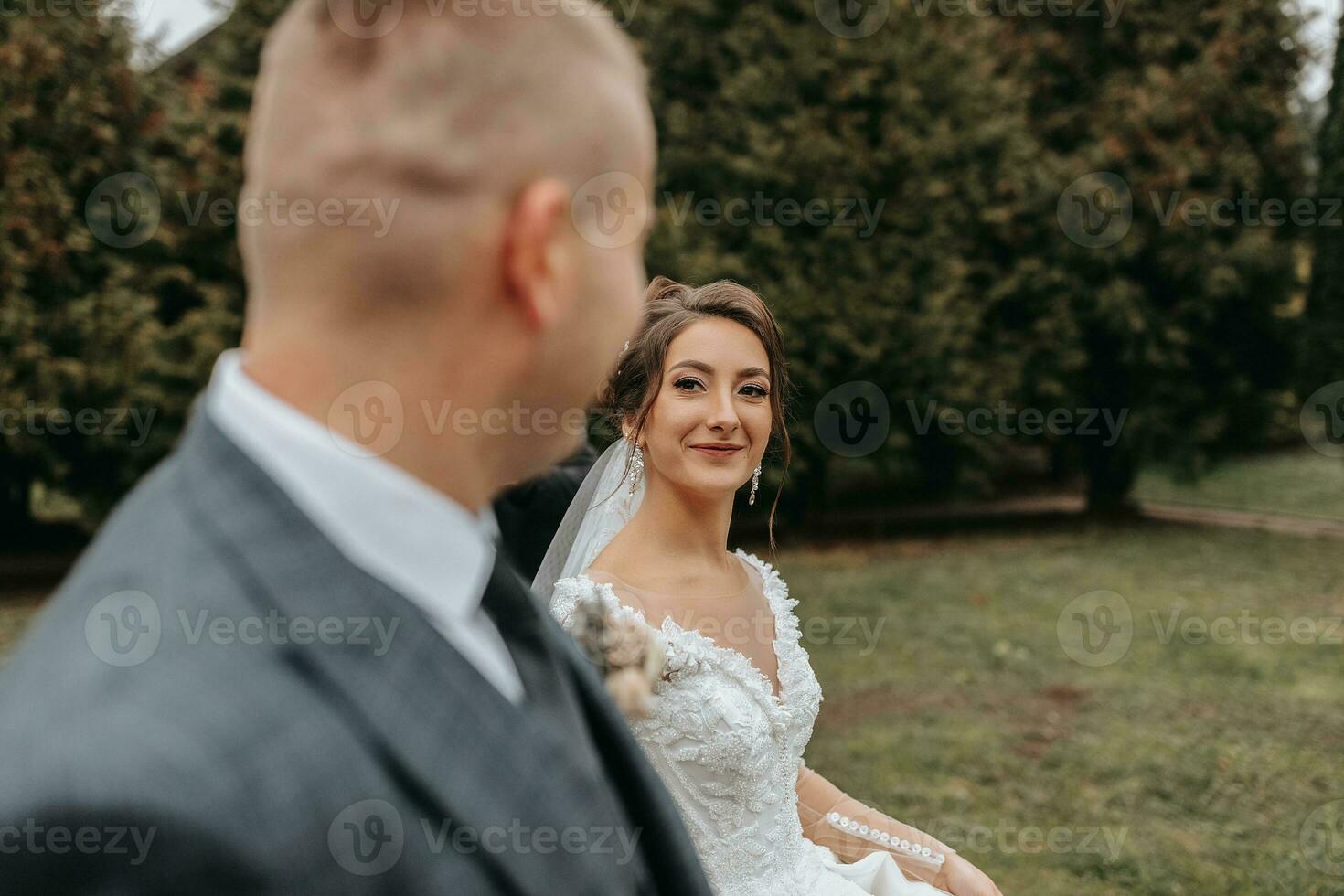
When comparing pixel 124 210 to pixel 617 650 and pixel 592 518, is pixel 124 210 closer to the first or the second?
pixel 592 518

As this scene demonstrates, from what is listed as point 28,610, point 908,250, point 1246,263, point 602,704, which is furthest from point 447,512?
point 1246,263

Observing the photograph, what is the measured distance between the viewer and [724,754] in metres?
2.45

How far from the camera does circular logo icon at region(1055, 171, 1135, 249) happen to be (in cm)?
1450

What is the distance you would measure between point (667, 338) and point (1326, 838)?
193 inches

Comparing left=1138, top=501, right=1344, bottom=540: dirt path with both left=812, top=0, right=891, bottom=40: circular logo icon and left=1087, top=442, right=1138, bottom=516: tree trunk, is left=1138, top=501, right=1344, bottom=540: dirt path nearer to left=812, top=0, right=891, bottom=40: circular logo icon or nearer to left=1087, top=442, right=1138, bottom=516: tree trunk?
left=1087, top=442, right=1138, bottom=516: tree trunk

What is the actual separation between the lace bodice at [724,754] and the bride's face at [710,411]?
0.36 m

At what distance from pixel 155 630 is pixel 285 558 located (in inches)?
4.0

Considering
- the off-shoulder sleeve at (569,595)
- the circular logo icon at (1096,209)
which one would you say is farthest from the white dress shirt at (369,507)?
the circular logo icon at (1096,209)

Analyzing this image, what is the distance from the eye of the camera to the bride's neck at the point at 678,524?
2.64m

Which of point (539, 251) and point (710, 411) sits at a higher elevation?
point (539, 251)

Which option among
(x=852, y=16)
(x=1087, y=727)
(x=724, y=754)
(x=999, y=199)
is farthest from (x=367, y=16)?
(x=999, y=199)

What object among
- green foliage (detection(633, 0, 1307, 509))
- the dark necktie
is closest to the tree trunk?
green foliage (detection(633, 0, 1307, 509))

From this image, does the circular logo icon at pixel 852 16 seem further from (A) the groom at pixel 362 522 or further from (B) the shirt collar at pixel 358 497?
(B) the shirt collar at pixel 358 497

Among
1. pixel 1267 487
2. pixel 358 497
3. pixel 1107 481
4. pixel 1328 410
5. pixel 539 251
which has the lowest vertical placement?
pixel 1267 487
